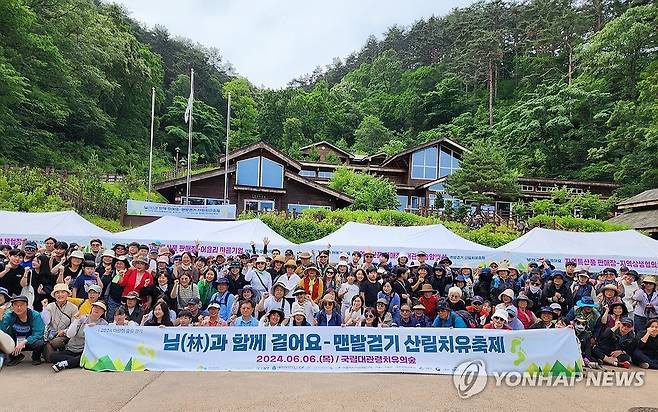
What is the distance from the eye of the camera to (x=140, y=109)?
48.6 m

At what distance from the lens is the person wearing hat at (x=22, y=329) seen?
21.1 ft

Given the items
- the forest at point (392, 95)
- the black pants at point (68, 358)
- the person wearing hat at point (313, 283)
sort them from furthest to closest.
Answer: the forest at point (392, 95)
the person wearing hat at point (313, 283)
the black pants at point (68, 358)

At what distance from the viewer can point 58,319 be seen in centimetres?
673

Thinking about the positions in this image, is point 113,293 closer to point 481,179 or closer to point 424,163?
point 481,179

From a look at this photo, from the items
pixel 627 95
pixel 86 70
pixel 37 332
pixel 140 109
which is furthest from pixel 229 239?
pixel 140 109

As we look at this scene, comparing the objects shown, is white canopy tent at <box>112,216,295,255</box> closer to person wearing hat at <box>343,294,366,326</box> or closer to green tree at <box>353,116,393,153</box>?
person wearing hat at <box>343,294,366,326</box>

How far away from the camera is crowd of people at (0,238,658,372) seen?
668 centimetres

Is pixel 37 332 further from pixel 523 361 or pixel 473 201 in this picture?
pixel 473 201

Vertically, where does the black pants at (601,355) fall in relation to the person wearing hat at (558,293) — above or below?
below

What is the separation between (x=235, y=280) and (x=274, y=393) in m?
3.20

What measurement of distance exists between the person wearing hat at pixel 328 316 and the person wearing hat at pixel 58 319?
11.3 feet

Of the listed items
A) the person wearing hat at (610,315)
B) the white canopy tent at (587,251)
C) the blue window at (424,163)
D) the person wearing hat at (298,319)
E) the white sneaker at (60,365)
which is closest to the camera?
the white sneaker at (60,365)

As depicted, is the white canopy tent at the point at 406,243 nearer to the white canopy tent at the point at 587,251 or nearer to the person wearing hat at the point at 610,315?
Result: the white canopy tent at the point at 587,251

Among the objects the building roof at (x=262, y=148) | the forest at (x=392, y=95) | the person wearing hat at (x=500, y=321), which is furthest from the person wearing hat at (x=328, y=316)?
the forest at (x=392, y=95)
